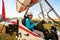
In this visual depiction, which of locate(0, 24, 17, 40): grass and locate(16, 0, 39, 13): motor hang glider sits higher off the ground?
locate(16, 0, 39, 13): motor hang glider

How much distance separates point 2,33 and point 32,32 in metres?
0.80

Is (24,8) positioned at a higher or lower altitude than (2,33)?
higher

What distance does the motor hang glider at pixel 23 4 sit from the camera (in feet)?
28.7

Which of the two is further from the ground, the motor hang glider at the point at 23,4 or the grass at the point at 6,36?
the motor hang glider at the point at 23,4

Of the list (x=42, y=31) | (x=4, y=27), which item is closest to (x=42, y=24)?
(x=42, y=31)

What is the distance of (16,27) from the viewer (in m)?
8.68

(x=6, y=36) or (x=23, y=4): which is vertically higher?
(x=23, y=4)

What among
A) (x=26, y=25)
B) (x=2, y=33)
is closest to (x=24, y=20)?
(x=26, y=25)

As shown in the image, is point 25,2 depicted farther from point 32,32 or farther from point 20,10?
point 32,32

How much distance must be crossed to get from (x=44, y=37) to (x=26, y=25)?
0.54 metres

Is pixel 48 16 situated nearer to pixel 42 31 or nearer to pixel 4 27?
pixel 42 31

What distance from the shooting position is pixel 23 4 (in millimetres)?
8766

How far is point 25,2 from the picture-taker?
8766 mm

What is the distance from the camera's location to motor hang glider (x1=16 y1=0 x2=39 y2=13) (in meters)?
8.74
